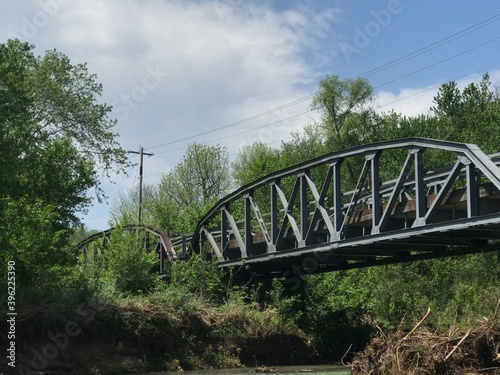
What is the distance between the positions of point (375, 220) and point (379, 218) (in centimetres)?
22

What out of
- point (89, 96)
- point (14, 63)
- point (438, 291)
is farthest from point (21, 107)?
point (438, 291)

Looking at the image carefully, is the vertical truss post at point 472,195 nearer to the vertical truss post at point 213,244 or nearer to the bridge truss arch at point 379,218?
the bridge truss arch at point 379,218

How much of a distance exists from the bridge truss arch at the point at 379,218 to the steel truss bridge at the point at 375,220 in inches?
1.3

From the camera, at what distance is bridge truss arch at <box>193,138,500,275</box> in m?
23.4

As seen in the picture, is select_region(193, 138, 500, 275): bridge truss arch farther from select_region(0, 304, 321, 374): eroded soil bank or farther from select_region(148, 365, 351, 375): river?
select_region(148, 365, 351, 375): river

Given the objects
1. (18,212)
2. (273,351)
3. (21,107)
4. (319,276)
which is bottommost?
(273,351)

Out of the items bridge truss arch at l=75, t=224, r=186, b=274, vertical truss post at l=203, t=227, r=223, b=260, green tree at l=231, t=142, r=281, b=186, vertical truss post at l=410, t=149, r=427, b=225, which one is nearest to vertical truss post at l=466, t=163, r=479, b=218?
vertical truss post at l=410, t=149, r=427, b=225

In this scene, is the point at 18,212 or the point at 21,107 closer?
the point at 21,107

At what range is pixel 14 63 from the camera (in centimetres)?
3500

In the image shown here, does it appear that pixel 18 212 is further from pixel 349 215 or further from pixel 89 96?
pixel 89 96

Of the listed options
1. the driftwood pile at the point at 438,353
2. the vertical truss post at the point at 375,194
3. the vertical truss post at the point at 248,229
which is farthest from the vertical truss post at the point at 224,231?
the driftwood pile at the point at 438,353

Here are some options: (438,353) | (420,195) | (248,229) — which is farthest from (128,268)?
(438,353)

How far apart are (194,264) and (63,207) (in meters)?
10.8

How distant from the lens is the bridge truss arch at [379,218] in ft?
76.6
